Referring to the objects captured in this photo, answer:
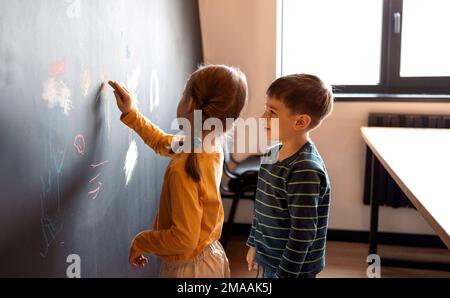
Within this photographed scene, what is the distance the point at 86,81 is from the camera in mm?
1487

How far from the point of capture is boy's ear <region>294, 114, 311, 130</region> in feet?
4.75

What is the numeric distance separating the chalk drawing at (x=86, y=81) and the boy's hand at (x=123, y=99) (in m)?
0.13

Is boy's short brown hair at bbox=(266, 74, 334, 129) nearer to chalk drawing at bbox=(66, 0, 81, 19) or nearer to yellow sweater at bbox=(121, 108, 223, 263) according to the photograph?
yellow sweater at bbox=(121, 108, 223, 263)

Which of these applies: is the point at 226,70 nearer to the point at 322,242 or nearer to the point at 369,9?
the point at 322,242

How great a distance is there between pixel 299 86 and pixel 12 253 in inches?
35.4

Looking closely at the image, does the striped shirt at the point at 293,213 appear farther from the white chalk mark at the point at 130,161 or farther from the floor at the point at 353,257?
the floor at the point at 353,257

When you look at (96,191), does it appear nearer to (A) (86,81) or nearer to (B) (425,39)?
(A) (86,81)

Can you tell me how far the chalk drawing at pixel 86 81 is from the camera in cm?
147

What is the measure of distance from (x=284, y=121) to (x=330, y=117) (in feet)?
5.87

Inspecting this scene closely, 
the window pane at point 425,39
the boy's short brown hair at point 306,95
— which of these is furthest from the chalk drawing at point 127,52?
the window pane at point 425,39

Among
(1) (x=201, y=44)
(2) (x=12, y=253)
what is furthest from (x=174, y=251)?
(1) (x=201, y=44)

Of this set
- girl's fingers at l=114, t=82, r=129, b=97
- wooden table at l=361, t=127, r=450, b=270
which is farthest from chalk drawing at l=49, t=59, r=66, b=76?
wooden table at l=361, t=127, r=450, b=270

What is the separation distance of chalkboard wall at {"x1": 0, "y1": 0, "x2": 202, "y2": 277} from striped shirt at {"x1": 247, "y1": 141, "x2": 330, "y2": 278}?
0.55 meters

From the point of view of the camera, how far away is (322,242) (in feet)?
4.80
